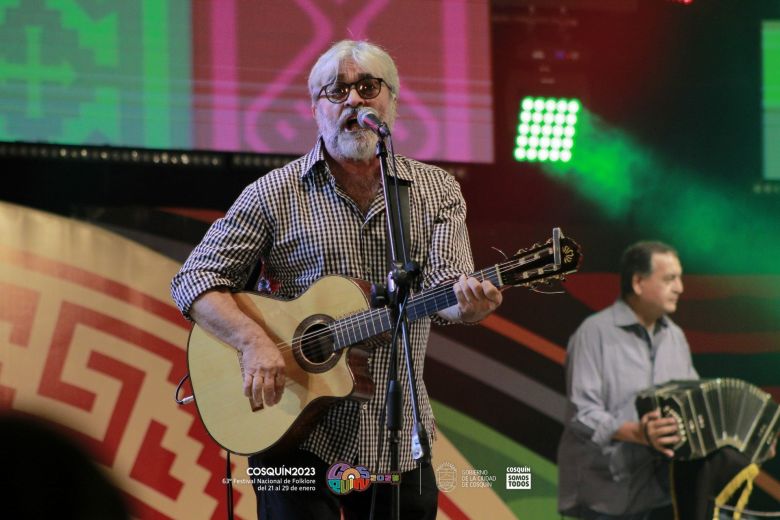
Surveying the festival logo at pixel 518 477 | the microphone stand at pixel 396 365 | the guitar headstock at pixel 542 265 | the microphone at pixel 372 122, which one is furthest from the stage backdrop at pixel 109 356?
the guitar headstock at pixel 542 265

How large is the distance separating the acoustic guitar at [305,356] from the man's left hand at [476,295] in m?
0.07

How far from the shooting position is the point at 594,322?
17.5ft

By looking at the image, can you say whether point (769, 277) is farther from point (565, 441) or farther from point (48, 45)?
point (48, 45)

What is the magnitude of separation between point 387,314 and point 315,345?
268 mm

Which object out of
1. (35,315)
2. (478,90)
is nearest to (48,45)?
(35,315)

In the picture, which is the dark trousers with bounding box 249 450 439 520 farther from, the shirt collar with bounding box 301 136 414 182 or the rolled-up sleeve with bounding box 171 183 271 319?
the shirt collar with bounding box 301 136 414 182

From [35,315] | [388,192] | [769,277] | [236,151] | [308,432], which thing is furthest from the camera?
[769,277]

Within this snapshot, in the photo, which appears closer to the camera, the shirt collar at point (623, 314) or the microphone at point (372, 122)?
the microphone at point (372, 122)

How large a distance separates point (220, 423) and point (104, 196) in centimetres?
197

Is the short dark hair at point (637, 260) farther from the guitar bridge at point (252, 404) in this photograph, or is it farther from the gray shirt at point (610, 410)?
the guitar bridge at point (252, 404)

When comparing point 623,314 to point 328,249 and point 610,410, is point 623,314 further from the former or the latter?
point 328,249

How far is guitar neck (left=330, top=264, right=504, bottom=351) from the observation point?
3.02 metres

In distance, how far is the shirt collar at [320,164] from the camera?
336 cm

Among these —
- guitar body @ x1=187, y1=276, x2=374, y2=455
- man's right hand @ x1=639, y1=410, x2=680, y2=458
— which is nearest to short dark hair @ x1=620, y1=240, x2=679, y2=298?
man's right hand @ x1=639, y1=410, x2=680, y2=458
